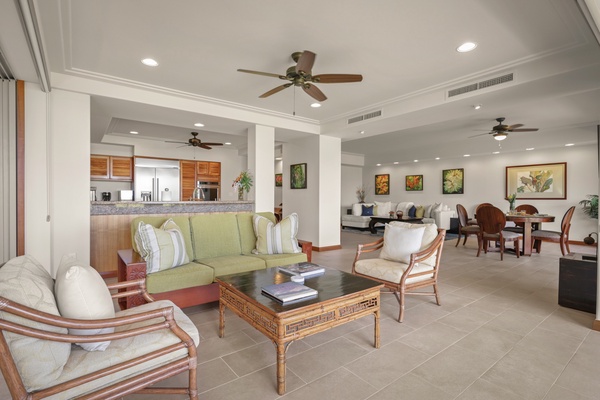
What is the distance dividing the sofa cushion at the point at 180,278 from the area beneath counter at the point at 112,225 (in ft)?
6.23

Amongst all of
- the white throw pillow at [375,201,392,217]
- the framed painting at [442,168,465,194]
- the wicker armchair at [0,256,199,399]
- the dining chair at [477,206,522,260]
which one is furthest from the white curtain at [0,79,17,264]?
the framed painting at [442,168,465,194]

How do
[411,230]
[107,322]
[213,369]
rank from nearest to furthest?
[107,322]
[213,369]
[411,230]

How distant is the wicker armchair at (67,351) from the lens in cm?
122

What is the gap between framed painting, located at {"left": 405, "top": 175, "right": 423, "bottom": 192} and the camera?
11.2 m

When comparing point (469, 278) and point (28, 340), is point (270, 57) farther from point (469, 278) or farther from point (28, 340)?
point (469, 278)

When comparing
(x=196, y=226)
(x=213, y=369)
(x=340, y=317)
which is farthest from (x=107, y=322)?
(x=196, y=226)

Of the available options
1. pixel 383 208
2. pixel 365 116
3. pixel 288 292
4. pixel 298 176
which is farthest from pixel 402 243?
pixel 383 208

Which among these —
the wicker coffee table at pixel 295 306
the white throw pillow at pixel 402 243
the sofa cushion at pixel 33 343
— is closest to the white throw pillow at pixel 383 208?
the white throw pillow at pixel 402 243

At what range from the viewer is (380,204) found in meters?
11.2

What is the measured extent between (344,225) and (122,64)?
352 inches

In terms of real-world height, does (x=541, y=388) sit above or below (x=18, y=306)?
below

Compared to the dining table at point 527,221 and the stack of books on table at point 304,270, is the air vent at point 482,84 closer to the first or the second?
the stack of books on table at point 304,270

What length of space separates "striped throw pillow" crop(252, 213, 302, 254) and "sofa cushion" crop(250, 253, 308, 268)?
10cm

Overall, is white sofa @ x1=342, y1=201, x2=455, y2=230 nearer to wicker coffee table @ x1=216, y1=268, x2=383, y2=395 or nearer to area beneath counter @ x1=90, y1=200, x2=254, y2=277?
area beneath counter @ x1=90, y1=200, x2=254, y2=277
